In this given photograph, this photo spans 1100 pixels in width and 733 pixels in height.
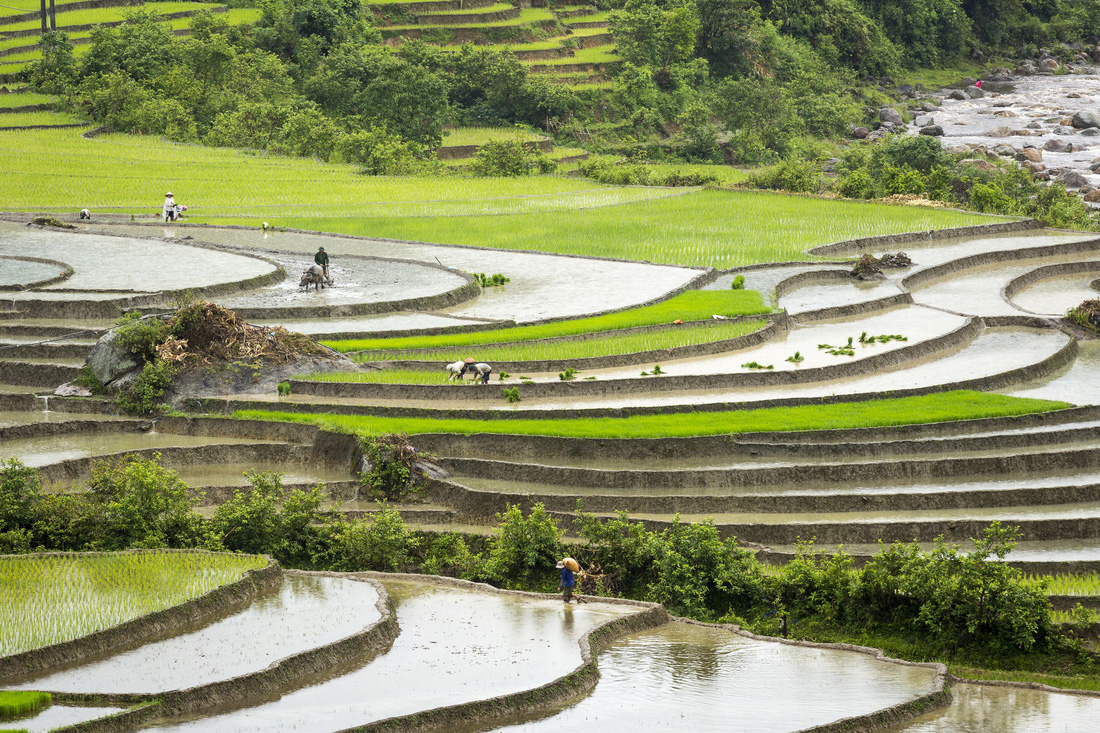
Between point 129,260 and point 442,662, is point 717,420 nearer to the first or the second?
point 442,662

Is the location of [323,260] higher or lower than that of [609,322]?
→ higher

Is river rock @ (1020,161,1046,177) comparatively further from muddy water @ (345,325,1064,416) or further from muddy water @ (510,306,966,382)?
muddy water @ (345,325,1064,416)

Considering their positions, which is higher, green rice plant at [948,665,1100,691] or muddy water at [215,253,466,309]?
muddy water at [215,253,466,309]

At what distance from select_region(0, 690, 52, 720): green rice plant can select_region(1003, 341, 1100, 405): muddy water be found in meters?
17.2

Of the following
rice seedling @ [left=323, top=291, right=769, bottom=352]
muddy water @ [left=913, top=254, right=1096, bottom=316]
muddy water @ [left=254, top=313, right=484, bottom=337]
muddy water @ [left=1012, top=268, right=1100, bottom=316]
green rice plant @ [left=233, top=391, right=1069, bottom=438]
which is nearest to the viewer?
green rice plant @ [left=233, top=391, right=1069, bottom=438]

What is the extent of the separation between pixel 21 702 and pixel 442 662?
3786 millimetres

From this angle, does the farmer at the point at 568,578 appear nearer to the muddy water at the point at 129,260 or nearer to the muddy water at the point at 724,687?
the muddy water at the point at 724,687

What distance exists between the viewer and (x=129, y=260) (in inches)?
1188

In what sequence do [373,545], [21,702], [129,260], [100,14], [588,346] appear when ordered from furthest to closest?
1. [100,14]
2. [129,260]
3. [588,346]
4. [373,545]
5. [21,702]

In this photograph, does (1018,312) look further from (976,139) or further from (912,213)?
(976,139)

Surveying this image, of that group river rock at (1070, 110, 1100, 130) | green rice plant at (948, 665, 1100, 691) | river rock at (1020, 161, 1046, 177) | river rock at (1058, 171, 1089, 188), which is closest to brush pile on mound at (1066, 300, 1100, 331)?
green rice plant at (948, 665, 1100, 691)

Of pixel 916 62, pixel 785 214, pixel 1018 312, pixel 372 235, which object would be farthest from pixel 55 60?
pixel 916 62

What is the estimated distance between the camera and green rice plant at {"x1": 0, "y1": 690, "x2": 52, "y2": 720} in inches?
427

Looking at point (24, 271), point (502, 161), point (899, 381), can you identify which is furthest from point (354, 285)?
point (502, 161)
